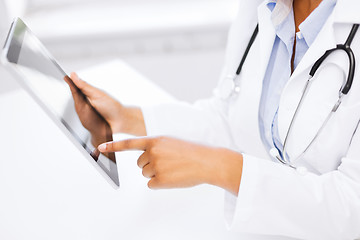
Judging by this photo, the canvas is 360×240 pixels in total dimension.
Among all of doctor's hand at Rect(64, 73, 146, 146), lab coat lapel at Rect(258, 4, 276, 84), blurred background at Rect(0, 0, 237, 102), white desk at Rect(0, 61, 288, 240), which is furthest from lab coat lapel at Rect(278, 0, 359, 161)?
blurred background at Rect(0, 0, 237, 102)

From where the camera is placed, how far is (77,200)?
3.25 feet

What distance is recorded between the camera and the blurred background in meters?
1.99

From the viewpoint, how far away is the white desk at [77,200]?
91 centimetres

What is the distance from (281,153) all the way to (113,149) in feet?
1.28

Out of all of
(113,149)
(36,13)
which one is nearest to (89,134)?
(113,149)

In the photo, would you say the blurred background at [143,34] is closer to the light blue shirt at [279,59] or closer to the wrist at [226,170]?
the light blue shirt at [279,59]

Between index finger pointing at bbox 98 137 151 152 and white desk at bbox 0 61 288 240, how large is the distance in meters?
0.22

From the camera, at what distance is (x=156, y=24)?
1.99 m

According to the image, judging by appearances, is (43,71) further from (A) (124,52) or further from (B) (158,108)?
(A) (124,52)

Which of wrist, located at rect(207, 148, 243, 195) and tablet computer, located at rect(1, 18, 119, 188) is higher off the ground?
tablet computer, located at rect(1, 18, 119, 188)

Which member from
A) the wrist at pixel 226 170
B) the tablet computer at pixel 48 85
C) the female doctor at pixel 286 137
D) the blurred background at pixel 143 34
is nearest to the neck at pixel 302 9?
the female doctor at pixel 286 137

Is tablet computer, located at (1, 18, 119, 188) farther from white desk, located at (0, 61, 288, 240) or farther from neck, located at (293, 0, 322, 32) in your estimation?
neck, located at (293, 0, 322, 32)

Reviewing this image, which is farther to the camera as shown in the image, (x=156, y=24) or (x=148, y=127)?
(x=156, y=24)

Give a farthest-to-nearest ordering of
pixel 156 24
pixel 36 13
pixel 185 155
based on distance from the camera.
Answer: pixel 36 13 < pixel 156 24 < pixel 185 155
